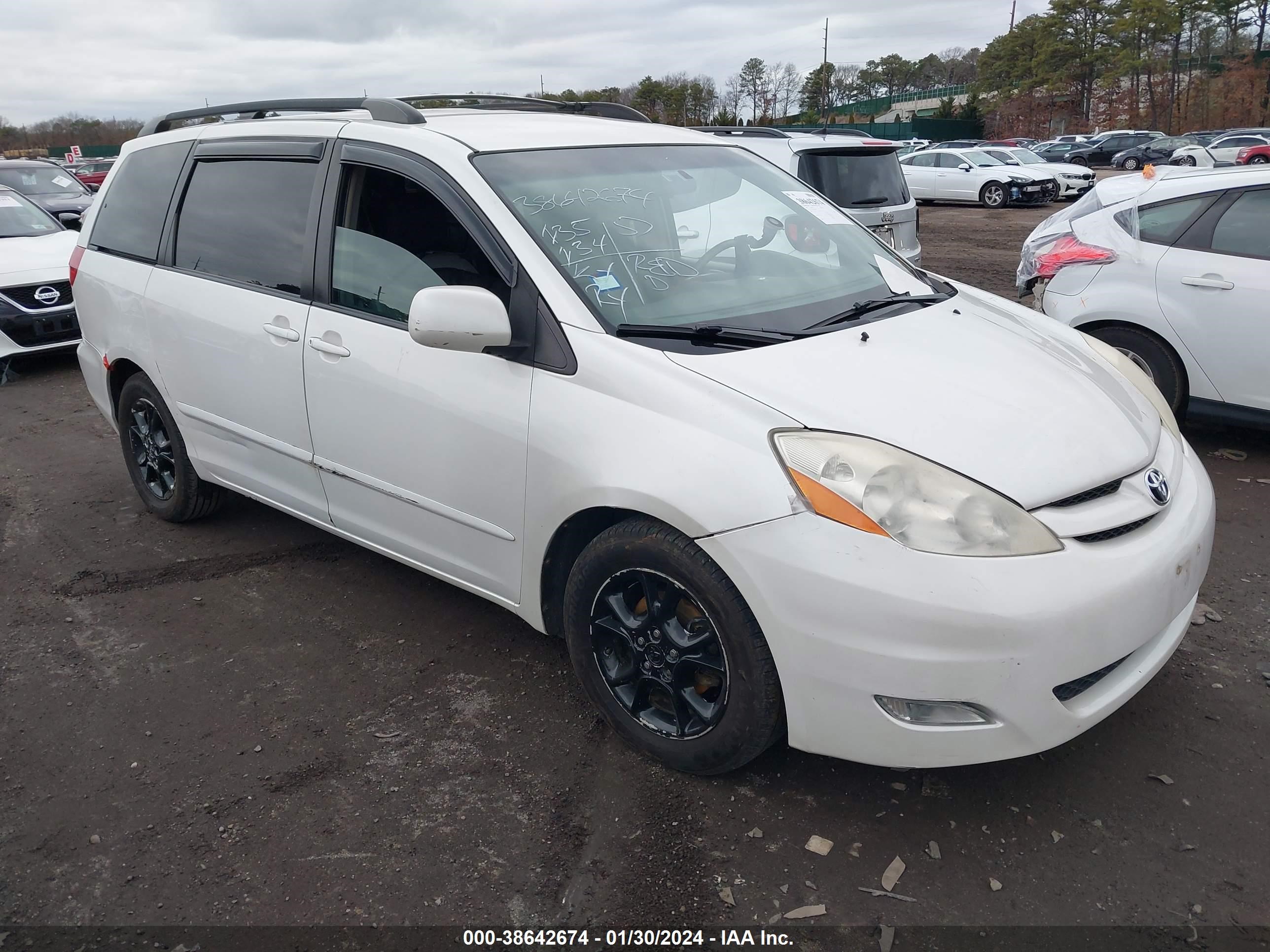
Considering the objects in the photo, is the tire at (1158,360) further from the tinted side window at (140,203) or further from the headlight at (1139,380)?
the tinted side window at (140,203)

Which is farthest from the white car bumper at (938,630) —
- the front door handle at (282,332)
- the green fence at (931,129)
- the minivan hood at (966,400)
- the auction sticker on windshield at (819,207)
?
the green fence at (931,129)

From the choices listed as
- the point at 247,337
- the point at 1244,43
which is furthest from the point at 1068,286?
the point at 1244,43

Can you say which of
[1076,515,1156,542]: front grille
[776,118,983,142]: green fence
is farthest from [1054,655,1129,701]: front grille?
[776,118,983,142]: green fence

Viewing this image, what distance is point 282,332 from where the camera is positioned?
11.8 feet

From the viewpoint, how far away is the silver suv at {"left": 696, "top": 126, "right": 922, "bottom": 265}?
852 centimetres

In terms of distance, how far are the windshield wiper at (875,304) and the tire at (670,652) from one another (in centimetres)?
91

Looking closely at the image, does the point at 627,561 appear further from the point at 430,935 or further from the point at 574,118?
the point at 574,118

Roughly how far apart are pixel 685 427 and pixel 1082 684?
1197 millimetres

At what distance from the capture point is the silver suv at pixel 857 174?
8.52 m

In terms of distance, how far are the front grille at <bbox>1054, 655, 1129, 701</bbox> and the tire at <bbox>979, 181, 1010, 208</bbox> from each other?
2339 centimetres

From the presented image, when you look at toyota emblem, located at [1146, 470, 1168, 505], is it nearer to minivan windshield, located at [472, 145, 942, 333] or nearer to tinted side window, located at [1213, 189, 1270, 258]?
minivan windshield, located at [472, 145, 942, 333]

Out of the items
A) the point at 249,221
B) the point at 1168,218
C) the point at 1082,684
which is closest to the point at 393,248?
the point at 249,221

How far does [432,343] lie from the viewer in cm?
280

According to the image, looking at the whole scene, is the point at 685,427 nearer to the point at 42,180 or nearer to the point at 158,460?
the point at 158,460
